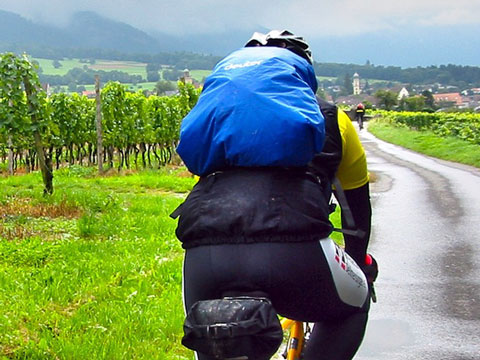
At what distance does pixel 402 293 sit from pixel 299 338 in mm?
3831

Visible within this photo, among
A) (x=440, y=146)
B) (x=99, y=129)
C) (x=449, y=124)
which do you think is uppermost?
(x=99, y=129)

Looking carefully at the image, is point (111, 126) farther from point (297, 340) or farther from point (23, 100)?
point (297, 340)

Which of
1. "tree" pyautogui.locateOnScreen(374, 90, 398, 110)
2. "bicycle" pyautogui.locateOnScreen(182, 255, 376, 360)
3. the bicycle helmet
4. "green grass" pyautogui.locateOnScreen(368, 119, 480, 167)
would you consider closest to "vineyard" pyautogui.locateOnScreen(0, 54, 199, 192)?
"green grass" pyautogui.locateOnScreen(368, 119, 480, 167)

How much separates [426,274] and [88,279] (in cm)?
340

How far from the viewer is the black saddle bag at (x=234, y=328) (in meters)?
2.09

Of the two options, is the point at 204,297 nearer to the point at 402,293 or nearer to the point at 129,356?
the point at 129,356

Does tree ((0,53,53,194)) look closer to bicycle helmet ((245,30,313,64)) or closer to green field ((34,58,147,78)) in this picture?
bicycle helmet ((245,30,313,64))

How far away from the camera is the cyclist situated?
2213mm

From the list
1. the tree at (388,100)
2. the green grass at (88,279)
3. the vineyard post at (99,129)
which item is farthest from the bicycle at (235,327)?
the tree at (388,100)

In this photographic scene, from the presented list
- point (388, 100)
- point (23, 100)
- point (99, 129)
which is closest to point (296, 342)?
point (23, 100)

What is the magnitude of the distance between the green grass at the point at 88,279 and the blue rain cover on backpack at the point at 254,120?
7.91 feet

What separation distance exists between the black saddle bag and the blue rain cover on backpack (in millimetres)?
462

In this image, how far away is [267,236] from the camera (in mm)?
2236

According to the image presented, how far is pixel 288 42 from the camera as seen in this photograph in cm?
265
